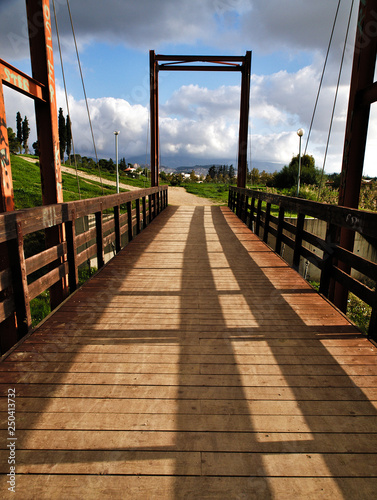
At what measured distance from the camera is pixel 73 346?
2.41 metres

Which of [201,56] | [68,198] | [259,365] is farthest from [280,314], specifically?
[68,198]

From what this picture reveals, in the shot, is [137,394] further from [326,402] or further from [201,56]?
[201,56]

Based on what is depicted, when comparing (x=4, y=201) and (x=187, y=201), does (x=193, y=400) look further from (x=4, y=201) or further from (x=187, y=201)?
(x=187, y=201)

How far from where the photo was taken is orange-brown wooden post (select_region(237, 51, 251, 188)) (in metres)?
12.1

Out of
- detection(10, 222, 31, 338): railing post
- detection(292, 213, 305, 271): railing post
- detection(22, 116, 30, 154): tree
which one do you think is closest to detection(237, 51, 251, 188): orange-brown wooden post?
detection(292, 213, 305, 271): railing post

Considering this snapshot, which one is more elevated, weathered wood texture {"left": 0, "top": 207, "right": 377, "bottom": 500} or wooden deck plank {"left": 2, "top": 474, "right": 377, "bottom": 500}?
weathered wood texture {"left": 0, "top": 207, "right": 377, "bottom": 500}

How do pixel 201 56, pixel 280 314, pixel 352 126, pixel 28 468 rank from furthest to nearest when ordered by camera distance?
1. pixel 201 56
2. pixel 352 126
3. pixel 280 314
4. pixel 28 468

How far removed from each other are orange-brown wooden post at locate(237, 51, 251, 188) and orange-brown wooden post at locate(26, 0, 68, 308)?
8862 mm

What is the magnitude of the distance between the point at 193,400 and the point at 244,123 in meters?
12.4

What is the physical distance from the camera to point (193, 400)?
186cm

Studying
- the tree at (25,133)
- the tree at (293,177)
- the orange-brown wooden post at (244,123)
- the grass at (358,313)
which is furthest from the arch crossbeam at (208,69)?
the tree at (25,133)

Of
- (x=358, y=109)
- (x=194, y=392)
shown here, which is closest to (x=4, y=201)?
(x=194, y=392)

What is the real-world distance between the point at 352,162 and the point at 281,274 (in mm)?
1488

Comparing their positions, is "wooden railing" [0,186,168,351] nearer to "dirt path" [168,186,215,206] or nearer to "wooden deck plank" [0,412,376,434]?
"wooden deck plank" [0,412,376,434]
